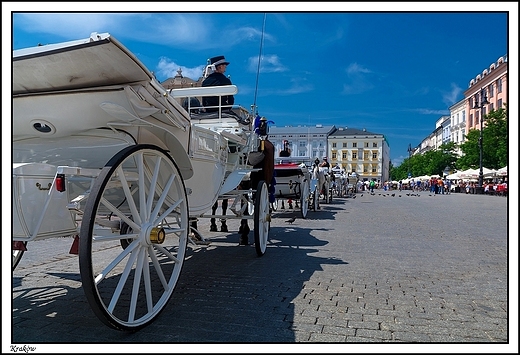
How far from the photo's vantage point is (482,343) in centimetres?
287

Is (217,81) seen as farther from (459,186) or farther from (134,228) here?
(459,186)

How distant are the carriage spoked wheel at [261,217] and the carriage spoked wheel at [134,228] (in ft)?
6.01

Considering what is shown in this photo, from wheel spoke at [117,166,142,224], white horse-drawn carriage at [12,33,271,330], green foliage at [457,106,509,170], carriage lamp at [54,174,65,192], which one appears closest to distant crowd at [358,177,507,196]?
green foliage at [457,106,509,170]

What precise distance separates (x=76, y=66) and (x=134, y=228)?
1.15m

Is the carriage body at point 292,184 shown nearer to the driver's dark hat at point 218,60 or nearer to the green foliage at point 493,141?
the driver's dark hat at point 218,60

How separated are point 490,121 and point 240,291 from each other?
1873 inches

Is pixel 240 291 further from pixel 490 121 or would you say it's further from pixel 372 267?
pixel 490 121

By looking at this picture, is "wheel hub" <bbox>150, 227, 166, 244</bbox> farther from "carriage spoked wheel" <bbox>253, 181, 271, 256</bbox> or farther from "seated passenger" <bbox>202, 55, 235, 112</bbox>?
"seated passenger" <bbox>202, 55, 235, 112</bbox>

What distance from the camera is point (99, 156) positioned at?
11.2 feet

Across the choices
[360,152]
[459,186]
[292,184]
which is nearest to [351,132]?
[360,152]

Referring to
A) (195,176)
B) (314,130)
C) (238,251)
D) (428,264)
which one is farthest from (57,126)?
(314,130)

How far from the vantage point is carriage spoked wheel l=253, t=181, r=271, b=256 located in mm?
5672

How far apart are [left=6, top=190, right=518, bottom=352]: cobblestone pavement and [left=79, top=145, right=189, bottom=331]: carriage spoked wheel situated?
21 centimetres

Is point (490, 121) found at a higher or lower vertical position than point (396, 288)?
higher
